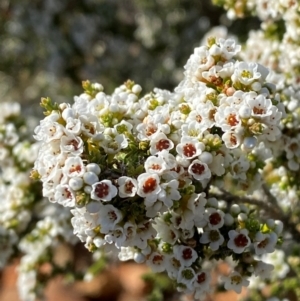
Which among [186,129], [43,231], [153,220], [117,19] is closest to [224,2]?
[186,129]

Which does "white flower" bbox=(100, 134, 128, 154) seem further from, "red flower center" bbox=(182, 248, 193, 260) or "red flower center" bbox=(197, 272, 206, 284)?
"red flower center" bbox=(197, 272, 206, 284)

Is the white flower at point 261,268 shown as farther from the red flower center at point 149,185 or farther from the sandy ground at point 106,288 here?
the sandy ground at point 106,288

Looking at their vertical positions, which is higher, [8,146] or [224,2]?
[224,2]

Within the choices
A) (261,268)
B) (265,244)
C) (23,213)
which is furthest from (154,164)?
(23,213)

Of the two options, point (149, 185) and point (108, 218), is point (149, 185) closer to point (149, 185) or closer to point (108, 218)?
point (149, 185)

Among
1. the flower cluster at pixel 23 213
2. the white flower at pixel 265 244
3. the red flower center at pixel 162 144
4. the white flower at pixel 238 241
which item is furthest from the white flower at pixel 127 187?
the flower cluster at pixel 23 213

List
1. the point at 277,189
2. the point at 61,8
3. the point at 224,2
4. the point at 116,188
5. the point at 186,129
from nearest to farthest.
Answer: the point at 116,188
the point at 186,129
the point at 277,189
the point at 224,2
the point at 61,8

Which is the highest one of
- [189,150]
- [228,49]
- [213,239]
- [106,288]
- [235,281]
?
[106,288]

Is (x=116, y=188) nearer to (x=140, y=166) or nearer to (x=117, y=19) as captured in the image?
(x=140, y=166)
